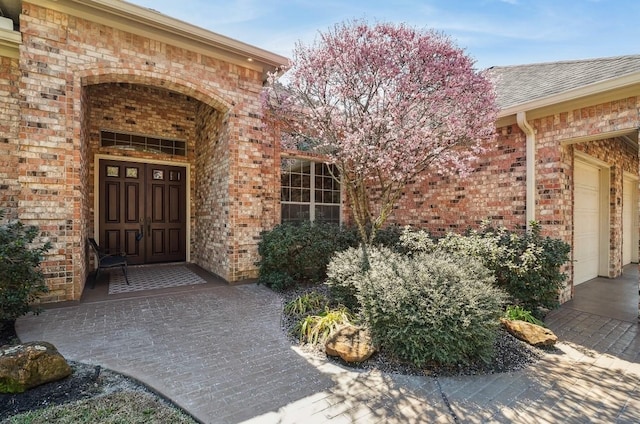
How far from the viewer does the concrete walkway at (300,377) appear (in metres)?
2.34

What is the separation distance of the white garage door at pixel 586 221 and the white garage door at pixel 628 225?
8.17 feet

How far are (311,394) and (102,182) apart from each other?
6.82m

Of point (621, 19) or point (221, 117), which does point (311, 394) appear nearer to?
point (221, 117)

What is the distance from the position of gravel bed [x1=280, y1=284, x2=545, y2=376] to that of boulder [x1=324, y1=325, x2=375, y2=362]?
0.21ft

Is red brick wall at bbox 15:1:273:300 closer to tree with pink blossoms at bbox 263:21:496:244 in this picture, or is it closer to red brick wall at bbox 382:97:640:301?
tree with pink blossoms at bbox 263:21:496:244

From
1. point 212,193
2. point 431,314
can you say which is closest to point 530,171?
point 431,314

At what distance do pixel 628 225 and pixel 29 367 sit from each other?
13.4 meters

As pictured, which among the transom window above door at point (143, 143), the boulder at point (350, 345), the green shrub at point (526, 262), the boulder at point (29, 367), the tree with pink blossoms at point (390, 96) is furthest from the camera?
the transom window above door at point (143, 143)

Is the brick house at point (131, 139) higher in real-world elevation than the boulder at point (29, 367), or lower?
higher

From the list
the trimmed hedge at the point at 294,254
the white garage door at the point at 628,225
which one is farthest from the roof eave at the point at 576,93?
the white garage door at the point at 628,225

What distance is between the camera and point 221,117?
644cm

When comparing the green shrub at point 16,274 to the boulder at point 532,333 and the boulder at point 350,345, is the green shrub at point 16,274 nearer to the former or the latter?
the boulder at point 350,345

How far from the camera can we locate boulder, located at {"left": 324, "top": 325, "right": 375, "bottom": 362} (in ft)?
10.1

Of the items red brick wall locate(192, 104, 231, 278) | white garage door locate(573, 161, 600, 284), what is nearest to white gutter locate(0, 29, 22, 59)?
red brick wall locate(192, 104, 231, 278)
